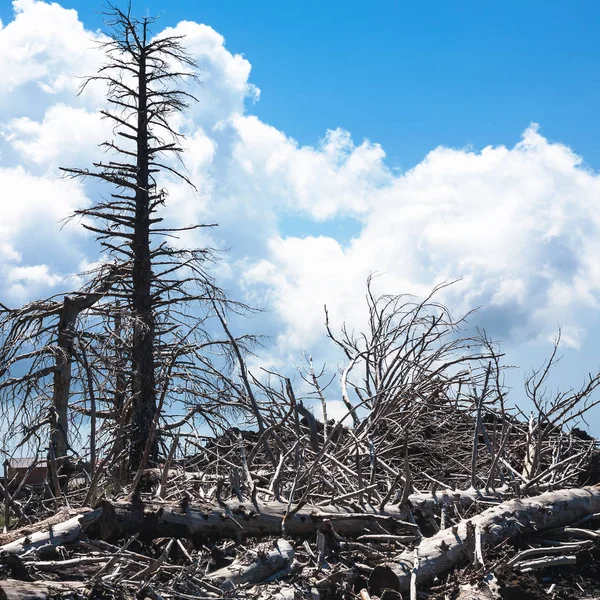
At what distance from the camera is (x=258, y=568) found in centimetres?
549

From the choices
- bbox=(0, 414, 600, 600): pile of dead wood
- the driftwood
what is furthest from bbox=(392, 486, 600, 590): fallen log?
the driftwood

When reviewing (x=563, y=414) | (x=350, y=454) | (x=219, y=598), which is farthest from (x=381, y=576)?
(x=563, y=414)

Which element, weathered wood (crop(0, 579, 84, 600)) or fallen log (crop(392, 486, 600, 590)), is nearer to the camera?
Answer: weathered wood (crop(0, 579, 84, 600))

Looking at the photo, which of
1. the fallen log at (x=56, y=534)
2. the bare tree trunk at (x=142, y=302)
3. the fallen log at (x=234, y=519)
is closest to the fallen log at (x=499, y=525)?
the fallen log at (x=234, y=519)

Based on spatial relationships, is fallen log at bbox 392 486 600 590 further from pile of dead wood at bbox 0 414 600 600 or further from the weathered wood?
the weathered wood

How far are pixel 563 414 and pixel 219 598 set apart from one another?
6262mm

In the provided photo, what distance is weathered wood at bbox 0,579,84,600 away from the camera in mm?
4453

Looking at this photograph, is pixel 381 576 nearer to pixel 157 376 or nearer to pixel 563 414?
pixel 563 414

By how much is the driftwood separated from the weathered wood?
3.23 ft

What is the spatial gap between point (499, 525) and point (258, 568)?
2648mm

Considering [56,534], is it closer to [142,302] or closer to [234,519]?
[234,519]

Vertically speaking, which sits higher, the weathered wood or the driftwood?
the driftwood

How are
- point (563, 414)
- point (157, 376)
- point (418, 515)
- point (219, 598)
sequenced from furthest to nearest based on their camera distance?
point (157, 376)
point (563, 414)
point (418, 515)
point (219, 598)

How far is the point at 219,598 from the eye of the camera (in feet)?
16.3
